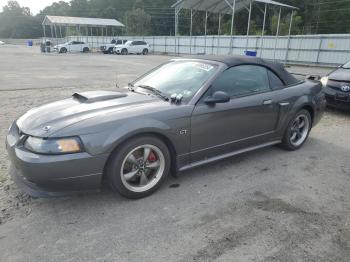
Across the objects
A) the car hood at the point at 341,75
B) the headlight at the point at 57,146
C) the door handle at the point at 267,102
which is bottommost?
the headlight at the point at 57,146

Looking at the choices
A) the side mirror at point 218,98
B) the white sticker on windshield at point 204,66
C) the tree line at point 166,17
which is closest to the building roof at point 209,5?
the tree line at point 166,17

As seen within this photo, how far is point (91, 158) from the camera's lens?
274cm

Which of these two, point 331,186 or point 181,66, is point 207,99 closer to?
point 181,66

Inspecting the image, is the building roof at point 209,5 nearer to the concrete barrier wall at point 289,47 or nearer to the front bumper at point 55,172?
the concrete barrier wall at point 289,47

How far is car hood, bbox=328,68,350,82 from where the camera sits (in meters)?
6.76

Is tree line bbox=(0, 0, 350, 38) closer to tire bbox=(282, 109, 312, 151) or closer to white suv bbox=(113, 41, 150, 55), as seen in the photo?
white suv bbox=(113, 41, 150, 55)

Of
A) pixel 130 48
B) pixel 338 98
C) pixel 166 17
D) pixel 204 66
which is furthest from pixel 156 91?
pixel 166 17

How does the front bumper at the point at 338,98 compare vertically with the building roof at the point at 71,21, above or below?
below

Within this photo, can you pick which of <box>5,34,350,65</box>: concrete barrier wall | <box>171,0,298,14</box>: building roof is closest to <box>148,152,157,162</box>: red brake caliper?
<box>5,34,350,65</box>: concrete barrier wall

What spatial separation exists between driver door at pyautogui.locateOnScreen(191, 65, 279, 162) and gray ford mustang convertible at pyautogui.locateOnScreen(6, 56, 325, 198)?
0.01m

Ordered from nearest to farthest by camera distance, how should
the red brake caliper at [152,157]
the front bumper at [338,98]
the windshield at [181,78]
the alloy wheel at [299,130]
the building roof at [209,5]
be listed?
the red brake caliper at [152,157] → the windshield at [181,78] → the alloy wheel at [299,130] → the front bumper at [338,98] → the building roof at [209,5]

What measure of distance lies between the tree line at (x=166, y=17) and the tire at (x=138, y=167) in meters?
31.7

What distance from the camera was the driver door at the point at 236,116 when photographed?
345cm

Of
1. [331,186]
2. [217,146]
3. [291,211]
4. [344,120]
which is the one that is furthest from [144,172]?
[344,120]
